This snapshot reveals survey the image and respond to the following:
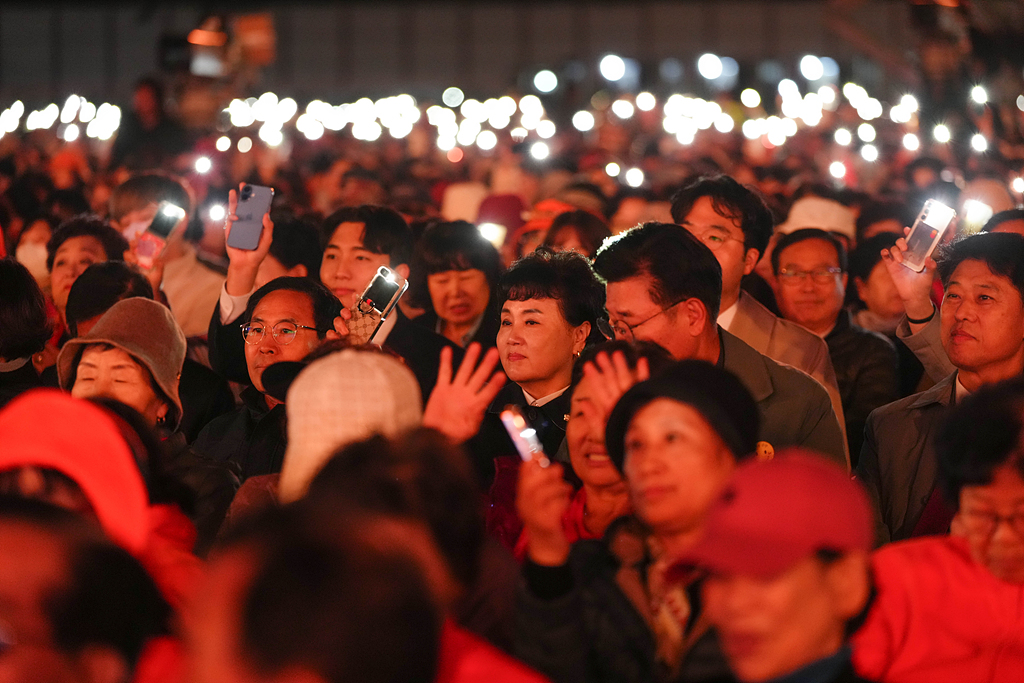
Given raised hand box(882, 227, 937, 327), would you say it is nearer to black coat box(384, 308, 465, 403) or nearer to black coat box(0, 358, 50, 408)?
black coat box(384, 308, 465, 403)

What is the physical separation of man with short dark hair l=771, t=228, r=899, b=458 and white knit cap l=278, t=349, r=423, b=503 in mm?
2763

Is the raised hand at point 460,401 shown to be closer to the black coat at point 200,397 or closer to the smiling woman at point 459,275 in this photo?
the black coat at point 200,397

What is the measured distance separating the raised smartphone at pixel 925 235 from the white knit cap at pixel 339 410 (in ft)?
Result: 8.60

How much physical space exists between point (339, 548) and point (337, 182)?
901 cm

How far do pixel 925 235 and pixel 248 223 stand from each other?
9.40 ft

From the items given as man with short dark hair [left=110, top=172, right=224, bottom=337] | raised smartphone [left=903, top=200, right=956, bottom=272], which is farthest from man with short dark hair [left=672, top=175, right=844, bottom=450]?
man with short dark hair [left=110, top=172, right=224, bottom=337]

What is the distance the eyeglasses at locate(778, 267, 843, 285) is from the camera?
5.29m

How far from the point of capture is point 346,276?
5398mm

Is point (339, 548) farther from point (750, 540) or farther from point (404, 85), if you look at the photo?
point (404, 85)

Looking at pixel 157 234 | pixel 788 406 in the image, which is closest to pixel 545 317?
pixel 788 406

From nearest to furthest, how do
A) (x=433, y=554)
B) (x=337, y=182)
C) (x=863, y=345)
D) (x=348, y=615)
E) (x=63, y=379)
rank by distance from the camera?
(x=348, y=615), (x=433, y=554), (x=63, y=379), (x=863, y=345), (x=337, y=182)

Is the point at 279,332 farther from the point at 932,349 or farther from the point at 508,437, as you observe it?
the point at 932,349

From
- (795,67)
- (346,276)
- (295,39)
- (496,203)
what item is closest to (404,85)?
(295,39)

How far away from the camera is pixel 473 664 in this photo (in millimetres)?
2023
